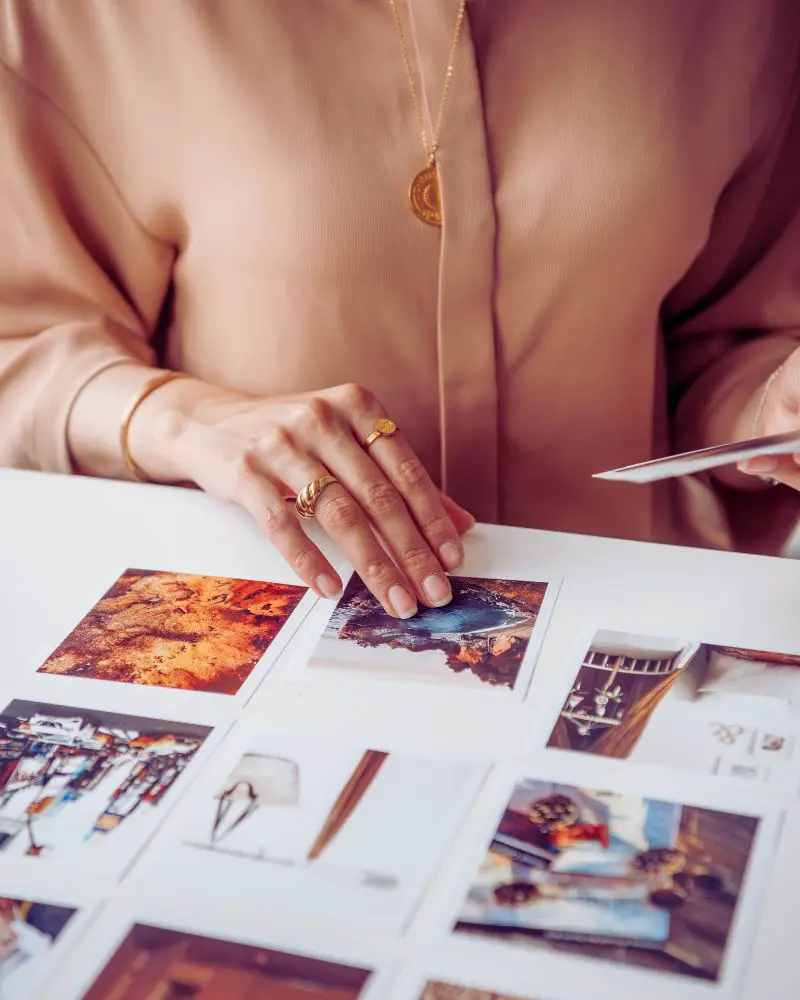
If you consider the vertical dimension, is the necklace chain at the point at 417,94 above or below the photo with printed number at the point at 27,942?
above

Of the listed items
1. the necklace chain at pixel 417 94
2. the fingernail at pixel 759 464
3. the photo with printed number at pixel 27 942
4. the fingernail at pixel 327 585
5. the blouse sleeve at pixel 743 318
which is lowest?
the photo with printed number at pixel 27 942

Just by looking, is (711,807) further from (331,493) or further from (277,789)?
(331,493)

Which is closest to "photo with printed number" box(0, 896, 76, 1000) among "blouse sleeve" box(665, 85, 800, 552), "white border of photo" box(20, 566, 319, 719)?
"white border of photo" box(20, 566, 319, 719)

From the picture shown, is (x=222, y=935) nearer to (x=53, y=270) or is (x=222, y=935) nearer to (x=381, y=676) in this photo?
(x=381, y=676)

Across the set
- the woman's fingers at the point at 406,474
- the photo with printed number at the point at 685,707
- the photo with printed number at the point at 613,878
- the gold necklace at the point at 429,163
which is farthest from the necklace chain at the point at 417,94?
the photo with printed number at the point at 613,878

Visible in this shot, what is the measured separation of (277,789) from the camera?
55 cm

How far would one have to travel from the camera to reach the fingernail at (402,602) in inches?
28.0

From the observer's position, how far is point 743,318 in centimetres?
107

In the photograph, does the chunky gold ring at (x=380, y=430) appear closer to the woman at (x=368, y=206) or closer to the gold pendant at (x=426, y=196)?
the woman at (x=368, y=206)

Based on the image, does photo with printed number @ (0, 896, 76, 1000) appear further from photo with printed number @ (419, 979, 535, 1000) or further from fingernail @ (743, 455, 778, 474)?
fingernail @ (743, 455, 778, 474)

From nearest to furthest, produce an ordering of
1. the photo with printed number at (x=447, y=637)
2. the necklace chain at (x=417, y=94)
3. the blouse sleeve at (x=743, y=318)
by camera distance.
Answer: the photo with printed number at (x=447, y=637)
the necklace chain at (x=417, y=94)
the blouse sleeve at (x=743, y=318)

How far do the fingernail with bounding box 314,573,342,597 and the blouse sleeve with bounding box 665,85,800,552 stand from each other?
48 centimetres

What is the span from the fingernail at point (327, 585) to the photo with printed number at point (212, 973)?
0.29m

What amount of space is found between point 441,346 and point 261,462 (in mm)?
236
